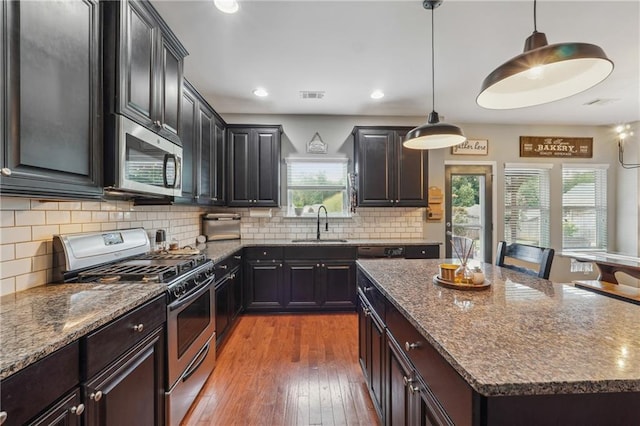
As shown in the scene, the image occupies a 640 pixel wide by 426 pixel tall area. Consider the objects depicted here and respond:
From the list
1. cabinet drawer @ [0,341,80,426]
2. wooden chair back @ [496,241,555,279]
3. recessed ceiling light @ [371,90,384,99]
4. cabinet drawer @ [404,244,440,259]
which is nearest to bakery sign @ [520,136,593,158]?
cabinet drawer @ [404,244,440,259]

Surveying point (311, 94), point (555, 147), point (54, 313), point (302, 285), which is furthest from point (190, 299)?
point (555, 147)

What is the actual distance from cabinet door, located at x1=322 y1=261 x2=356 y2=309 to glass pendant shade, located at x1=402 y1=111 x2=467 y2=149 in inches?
74.9

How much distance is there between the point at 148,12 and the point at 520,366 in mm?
2417

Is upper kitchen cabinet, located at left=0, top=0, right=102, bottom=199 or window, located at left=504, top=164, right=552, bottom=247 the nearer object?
upper kitchen cabinet, located at left=0, top=0, right=102, bottom=199

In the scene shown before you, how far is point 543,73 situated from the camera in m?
1.29

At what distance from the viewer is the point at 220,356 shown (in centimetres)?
256

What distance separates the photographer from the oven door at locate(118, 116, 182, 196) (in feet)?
4.73

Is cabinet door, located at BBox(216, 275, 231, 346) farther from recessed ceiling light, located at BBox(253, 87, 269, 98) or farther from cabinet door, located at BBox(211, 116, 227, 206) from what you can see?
recessed ceiling light, located at BBox(253, 87, 269, 98)

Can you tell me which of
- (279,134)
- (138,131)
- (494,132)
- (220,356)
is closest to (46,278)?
(138,131)

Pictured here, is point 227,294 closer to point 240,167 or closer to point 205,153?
point 205,153

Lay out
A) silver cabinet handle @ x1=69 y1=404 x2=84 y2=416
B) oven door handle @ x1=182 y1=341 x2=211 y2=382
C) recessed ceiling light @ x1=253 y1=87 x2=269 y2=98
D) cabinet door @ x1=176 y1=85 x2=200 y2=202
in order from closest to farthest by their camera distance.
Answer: silver cabinet handle @ x1=69 y1=404 x2=84 y2=416
oven door handle @ x1=182 y1=341 x2=211 y2=382
cabinet door @ x1=176 y1=85 x2=200 y2=202
recessed ceiling light @ x1=253 y1=87 x2=269 y2=98

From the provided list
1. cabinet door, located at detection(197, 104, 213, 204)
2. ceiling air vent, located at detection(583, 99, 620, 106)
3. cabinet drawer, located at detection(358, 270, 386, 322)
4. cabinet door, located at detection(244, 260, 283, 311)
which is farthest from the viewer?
ceiling air vent, located at detection(583, 99, 620, 106)

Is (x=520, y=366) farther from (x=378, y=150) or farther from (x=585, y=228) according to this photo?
(x=585, y=228)

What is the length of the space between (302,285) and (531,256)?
8.03 ft
